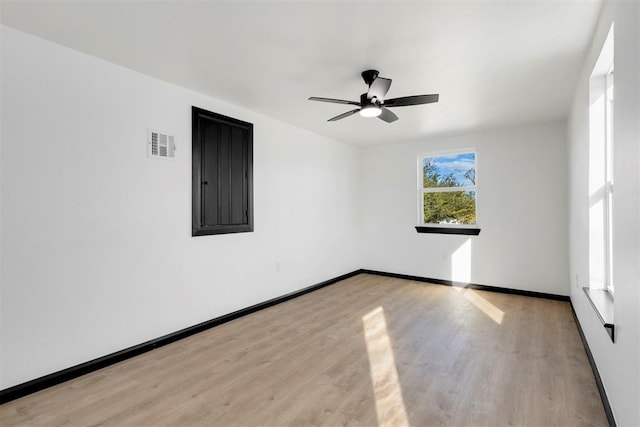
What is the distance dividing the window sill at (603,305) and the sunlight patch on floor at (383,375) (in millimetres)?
1228

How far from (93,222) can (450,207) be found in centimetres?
476

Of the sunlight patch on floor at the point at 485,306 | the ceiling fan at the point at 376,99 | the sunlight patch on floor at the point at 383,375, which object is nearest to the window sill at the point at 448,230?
the sunlight patch on floor at the point at 485,306

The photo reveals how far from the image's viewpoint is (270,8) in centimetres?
193

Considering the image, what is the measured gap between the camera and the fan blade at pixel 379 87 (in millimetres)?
2559

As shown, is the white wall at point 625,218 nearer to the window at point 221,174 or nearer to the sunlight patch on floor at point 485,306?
the sunlight patch on floor at point 485,306

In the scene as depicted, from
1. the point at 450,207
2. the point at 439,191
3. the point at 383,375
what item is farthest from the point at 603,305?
the point at 439,191

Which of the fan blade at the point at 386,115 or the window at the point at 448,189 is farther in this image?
the window at the point at 448,189

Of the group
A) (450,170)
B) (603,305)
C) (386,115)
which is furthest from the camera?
(450,170)

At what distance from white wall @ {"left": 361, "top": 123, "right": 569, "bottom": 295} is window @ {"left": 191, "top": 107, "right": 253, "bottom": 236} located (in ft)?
9.41

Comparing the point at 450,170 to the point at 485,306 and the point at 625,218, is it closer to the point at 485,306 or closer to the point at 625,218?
→ the point at 485,306

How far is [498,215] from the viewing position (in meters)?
4.80

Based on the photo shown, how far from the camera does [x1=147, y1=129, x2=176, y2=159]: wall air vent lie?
9.49 ft

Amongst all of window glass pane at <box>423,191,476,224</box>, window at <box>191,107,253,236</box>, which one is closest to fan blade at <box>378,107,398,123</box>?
window at <box>191,107,253,236</box>

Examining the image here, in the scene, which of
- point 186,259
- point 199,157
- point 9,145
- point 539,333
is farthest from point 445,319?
point 9,145
